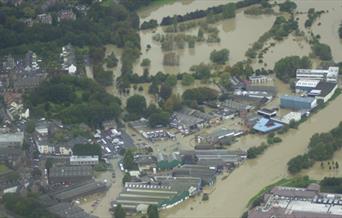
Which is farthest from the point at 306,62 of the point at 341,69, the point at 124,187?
the point at 124,187

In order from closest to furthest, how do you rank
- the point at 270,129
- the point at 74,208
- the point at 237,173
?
the point at 74,208 < the point at 237,173 < the point at 270,129

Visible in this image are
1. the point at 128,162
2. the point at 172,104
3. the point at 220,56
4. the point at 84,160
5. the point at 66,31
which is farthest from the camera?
the point at 66,31

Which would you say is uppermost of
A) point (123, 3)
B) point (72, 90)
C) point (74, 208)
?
point (123, 3)

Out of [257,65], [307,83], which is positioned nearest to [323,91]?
[307,83]

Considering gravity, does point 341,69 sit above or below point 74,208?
above

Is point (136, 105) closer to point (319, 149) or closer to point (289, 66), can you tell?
point (289, 66)

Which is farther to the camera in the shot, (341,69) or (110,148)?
(341,69)

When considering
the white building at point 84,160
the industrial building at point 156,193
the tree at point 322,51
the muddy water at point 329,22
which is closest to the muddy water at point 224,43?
the muddy water at point 329,22

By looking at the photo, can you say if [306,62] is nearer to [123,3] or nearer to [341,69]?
[341,69]
